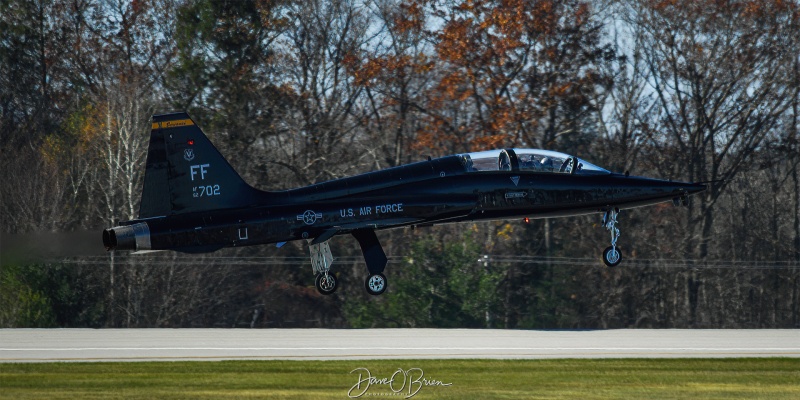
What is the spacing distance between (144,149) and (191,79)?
9.47 meters

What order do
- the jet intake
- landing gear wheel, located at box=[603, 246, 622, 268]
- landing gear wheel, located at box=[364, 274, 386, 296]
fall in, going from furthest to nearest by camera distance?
landing gear wheel, located at box=[603, 246, 622, 268], landing gear wheel, located at box=[364, 274, 386, 296], the jet intake

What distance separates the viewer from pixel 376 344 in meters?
33.7

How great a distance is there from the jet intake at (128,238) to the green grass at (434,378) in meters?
2.91

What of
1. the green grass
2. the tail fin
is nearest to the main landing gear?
the green grass

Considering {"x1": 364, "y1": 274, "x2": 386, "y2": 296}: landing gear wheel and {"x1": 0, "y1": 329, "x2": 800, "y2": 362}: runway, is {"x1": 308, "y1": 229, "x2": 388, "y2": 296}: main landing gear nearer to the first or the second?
{"x1": 364, "y1": 274, "x2": 386, "y2": 296}: landing gear wheel

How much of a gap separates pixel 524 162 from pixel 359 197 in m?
4.21

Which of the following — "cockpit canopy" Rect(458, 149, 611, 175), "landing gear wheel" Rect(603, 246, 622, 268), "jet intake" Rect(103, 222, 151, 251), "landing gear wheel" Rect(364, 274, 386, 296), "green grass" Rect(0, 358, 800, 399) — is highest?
"cockpit canopy" Rect(458, 149, 611, 175)

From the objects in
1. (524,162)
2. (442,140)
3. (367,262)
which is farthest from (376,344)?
(442,140)

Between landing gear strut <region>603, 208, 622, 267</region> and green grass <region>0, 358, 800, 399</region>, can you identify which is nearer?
green grass <region>0, 358, 800, 399</region>

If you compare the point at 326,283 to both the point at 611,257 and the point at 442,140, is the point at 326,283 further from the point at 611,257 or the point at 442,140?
the point at 442,140

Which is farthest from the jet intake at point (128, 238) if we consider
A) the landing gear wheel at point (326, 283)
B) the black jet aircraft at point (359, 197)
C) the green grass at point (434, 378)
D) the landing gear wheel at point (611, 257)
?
the landing gear wheel at point (611, 257)

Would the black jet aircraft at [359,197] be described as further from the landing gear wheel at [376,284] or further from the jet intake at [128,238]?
the jet intake at [128,238]

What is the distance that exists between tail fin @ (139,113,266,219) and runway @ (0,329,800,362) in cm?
408

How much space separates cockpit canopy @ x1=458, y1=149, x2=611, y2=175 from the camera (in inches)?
1161
